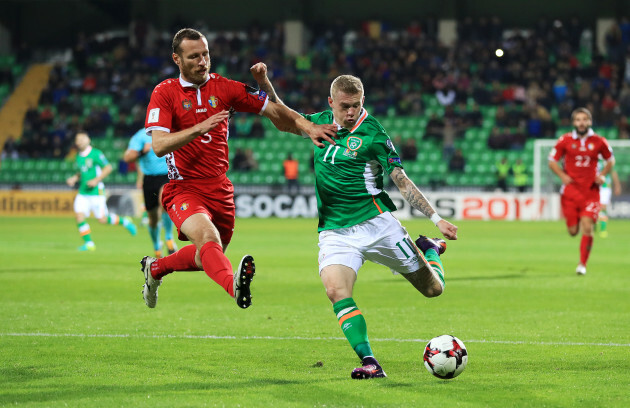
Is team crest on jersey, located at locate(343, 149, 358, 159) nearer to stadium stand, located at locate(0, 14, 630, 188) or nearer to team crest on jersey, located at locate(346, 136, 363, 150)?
team crest on jersey, located at locate(346, 136, 363, 150)

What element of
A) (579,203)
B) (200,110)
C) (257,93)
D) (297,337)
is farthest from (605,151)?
(200,110)

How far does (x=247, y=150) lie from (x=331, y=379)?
26847mm

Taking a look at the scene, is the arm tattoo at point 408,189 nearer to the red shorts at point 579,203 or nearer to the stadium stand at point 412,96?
the red shorts at point 579,203

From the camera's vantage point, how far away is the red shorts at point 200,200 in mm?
6773

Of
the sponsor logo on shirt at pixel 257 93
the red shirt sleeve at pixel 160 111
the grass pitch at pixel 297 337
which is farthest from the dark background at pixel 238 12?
the red shirt sleeve at pixel 160 111

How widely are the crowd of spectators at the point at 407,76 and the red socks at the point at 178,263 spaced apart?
1021 inches

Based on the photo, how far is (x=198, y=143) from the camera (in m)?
6.86

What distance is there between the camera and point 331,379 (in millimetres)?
5898

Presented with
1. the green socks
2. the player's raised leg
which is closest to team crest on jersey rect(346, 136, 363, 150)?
the player's raised leg

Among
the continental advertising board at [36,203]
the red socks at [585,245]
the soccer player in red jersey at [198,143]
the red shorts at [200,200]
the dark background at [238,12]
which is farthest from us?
the dark background at [238,12]

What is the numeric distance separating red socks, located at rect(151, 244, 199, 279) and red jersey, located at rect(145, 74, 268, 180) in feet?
1.78

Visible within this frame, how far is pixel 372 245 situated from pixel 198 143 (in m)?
1.57

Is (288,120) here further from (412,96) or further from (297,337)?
(412,96)

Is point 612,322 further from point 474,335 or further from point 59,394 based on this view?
point 59,394
